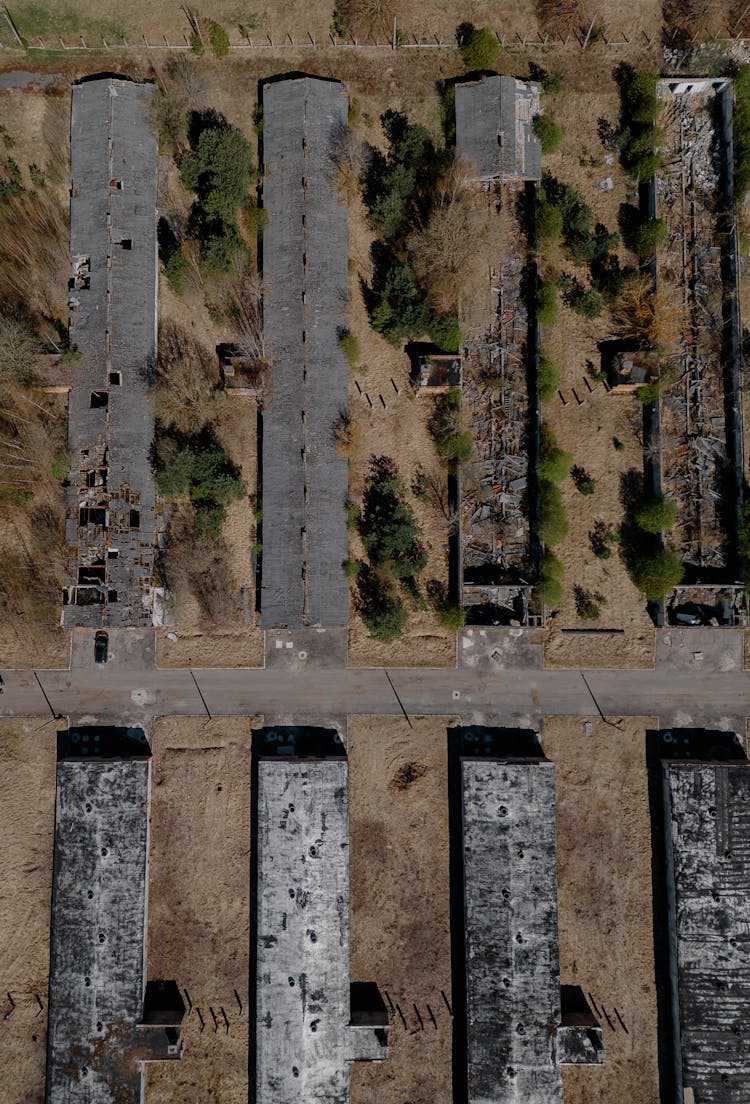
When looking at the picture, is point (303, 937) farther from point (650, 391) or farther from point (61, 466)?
point (650, 391)

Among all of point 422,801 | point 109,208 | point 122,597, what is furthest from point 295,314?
point 422,801

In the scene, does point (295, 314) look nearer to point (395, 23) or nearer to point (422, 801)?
point (395, 23)

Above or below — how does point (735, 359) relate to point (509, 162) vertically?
below

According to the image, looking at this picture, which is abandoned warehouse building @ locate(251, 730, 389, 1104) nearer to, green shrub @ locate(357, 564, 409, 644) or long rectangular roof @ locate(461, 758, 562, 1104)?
long rectangular roof @ locate(461, 758, 562, 1104)

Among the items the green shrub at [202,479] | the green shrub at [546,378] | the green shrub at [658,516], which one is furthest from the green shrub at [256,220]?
the green shrub at [658,516]

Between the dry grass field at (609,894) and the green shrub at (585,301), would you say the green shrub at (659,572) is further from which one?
the green shrub at (585,301)

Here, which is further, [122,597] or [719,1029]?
[122,597]
